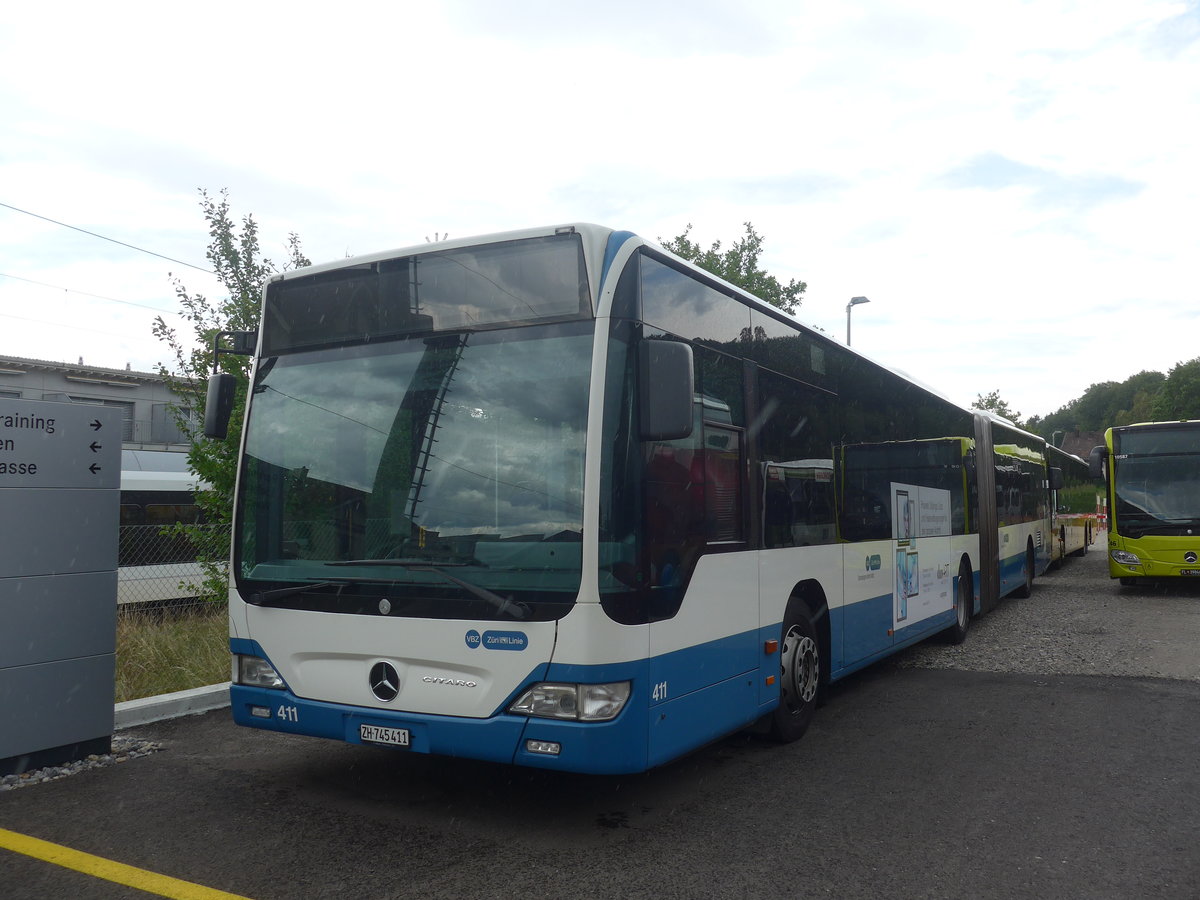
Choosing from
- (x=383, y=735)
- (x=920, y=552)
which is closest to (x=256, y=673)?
(x=383, y=735)

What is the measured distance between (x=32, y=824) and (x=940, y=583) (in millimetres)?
8679

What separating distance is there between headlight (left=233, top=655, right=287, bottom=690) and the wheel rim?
3.23m

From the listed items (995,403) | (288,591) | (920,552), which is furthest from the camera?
(995,403)

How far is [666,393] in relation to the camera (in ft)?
15.5

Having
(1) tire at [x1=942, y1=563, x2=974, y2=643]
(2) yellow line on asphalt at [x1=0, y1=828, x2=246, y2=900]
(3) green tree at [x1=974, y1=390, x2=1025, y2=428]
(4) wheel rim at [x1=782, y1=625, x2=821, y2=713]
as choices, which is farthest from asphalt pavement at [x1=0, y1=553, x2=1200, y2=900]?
(3) green tree at [x1=974, y1=390, x2=1025, y2=428]

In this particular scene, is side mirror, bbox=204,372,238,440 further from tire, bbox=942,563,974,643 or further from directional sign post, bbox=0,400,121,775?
tire, bbox=942,563,974,643

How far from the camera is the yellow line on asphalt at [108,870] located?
164 inches

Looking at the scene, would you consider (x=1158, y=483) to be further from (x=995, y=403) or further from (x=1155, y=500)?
(x=995, y=403)

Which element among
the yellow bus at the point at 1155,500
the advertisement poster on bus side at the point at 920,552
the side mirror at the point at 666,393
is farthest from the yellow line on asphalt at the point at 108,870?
the yellow bus at the point at 1155,500

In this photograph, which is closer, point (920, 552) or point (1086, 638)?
point (920, 552)

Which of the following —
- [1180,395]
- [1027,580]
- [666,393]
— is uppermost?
[1180,395]

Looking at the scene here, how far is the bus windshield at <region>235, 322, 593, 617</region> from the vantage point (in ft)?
15.5

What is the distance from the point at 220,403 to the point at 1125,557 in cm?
1613

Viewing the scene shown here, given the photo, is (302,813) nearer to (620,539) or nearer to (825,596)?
(620,539)
